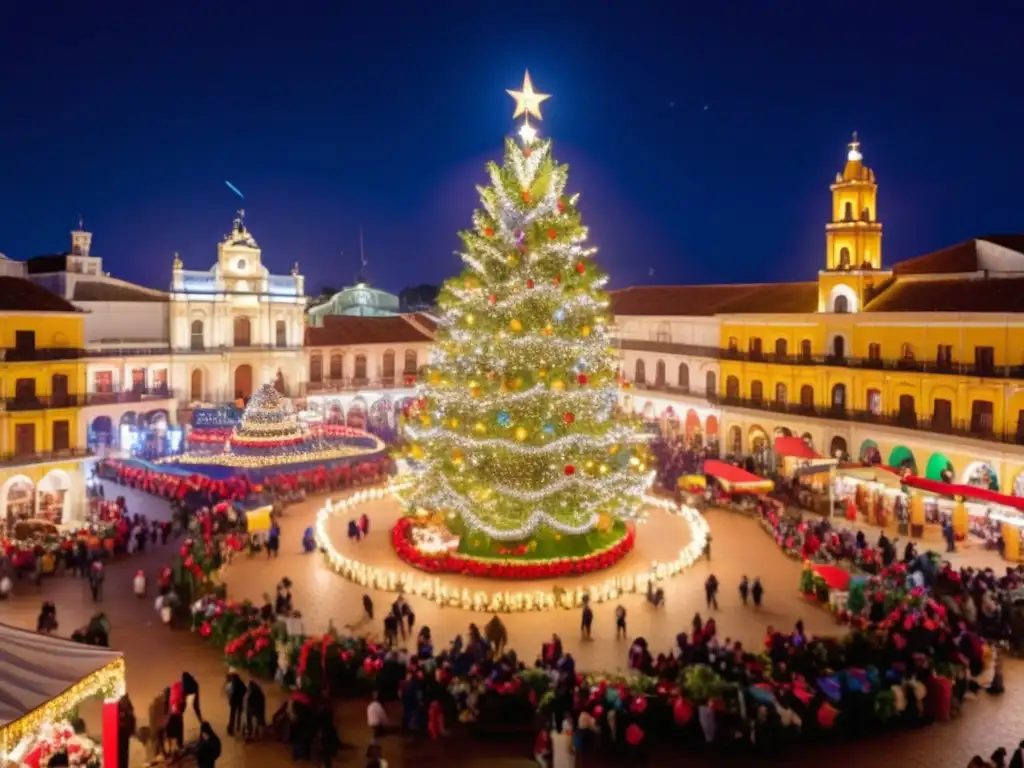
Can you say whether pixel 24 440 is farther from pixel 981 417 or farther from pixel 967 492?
pixel 981 417

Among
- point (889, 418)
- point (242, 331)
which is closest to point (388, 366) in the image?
point (242, 331)

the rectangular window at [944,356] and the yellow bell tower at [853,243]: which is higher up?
the yellow bell tower at [853,243]

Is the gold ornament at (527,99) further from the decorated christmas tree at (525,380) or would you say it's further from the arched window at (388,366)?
the arched window at (388,366)

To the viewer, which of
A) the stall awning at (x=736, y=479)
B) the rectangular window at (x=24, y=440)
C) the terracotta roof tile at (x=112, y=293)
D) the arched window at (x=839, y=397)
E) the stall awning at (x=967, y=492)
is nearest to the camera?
the stall awning at (x=967, y=492)

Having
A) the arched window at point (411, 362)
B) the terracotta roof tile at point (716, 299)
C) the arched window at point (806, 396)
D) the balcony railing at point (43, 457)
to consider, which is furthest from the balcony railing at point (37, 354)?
the arched window at point (806, 396)

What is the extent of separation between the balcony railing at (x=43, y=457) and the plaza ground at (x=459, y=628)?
714cm

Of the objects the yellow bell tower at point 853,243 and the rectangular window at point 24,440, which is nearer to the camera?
the rectangular window at point 24,440

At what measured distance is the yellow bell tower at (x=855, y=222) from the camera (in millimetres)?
36656

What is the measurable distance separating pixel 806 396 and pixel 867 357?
333cm

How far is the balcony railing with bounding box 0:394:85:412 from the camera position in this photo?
3033cm

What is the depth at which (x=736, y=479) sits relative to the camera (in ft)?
98.9

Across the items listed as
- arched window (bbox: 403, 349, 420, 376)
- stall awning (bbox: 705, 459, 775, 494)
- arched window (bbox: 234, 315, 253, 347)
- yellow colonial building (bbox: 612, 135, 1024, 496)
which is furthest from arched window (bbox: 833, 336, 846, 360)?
arched window (bbox: 234, 315, 253, 347)

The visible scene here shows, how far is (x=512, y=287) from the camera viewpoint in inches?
893

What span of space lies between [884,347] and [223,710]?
28.2 m
